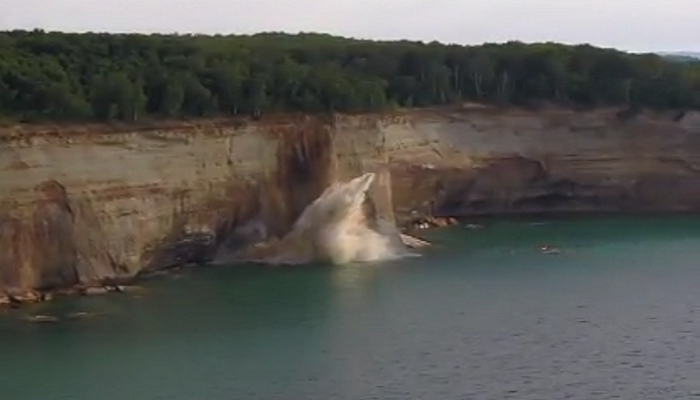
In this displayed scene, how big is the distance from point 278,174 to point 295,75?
424 centimetres

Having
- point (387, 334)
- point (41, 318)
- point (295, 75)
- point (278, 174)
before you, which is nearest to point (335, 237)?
point (278, 174)

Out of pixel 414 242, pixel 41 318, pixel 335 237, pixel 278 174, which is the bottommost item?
pixel 414 242

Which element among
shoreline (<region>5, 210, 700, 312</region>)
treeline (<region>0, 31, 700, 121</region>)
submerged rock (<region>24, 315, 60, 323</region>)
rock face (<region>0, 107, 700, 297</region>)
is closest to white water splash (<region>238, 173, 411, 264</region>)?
rock face (<region>0, 107, 700, 297</region>)

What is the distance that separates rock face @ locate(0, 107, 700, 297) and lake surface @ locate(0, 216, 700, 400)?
1659 mm

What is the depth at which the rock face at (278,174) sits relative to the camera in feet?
126

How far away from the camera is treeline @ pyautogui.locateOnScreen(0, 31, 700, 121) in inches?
1650

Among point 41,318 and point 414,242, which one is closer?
point 41,318

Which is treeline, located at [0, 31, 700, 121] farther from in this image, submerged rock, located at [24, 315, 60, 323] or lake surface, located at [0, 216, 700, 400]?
submerged rock, located at [24, 315, 60, 323]

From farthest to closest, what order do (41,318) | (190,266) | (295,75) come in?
(295,75)
(190,266)
(41,318)

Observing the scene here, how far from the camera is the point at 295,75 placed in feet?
160

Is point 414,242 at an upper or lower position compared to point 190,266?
lower

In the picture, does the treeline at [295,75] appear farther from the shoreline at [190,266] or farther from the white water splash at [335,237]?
the shoreline at [190,266]

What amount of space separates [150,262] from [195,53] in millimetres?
8703

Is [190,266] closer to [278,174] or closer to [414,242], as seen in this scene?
[278,174]
